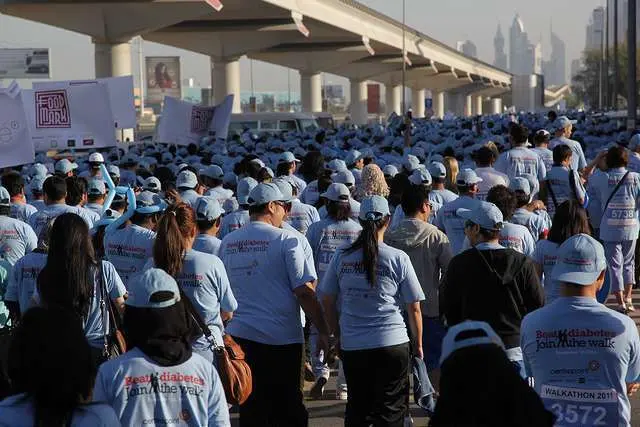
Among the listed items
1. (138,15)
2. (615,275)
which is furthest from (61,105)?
(138,15)

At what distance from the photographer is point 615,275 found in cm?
A: 1333

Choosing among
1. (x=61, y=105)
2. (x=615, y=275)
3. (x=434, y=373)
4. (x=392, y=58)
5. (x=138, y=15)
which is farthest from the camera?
(x=392, y=58)

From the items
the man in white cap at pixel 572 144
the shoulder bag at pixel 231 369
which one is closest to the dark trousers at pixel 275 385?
the shoulder bag at pixel 231 369

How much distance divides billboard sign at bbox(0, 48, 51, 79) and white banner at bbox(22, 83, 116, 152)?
81.9 m

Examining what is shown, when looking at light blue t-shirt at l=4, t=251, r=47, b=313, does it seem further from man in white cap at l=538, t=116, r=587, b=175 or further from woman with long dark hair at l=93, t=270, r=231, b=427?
man in white cap at l=538, t=116, r=587, b=175

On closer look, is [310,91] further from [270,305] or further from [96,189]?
[270,305]

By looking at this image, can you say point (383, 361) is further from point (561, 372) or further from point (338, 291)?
point (561, 372)

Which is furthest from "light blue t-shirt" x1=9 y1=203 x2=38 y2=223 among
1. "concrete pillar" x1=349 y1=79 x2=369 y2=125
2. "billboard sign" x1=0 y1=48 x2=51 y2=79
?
"billboard sign" x1=0 y1=48 x2=51 y2=79

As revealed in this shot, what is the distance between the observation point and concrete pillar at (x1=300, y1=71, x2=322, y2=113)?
75.4m

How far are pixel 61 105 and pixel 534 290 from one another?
13392mm

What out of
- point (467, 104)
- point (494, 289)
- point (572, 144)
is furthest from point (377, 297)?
point (467, 104)

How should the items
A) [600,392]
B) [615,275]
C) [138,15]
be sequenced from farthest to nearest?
[138,15] → [615,275] → [600,392]

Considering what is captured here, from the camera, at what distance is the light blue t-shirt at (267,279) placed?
7.41m

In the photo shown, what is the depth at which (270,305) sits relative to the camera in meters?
7.48
